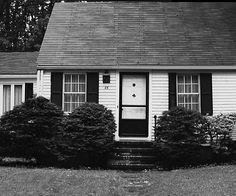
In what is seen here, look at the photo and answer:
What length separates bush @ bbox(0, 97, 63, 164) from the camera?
42.2 ft

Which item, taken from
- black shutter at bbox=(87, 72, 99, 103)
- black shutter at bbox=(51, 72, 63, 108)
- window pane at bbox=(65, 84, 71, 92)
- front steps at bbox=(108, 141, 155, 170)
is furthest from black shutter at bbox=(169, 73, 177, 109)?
black shutter at bbox=(51, 72, 63, 108)

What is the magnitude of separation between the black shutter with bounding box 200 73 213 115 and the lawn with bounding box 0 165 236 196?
9.73ft

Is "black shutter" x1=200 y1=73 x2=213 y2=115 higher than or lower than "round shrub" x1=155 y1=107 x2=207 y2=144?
higher

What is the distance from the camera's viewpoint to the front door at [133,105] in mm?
15016

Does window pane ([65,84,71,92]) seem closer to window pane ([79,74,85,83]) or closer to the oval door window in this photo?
window pane ([79,74,85,83])

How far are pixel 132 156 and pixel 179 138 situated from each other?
1.71 m

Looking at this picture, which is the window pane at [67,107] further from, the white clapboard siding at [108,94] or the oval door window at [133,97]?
the oval door window at [133,97]

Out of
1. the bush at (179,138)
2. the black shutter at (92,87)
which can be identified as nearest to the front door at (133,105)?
the black shutter at (92,87)

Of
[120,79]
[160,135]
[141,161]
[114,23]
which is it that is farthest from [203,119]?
[114,23]

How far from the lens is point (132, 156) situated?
13727mm

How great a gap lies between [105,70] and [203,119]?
396 centimetres

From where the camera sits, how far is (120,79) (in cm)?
1512

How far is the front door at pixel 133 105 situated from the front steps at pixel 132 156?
82 cm

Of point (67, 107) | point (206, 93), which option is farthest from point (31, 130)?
point (206, 93)
